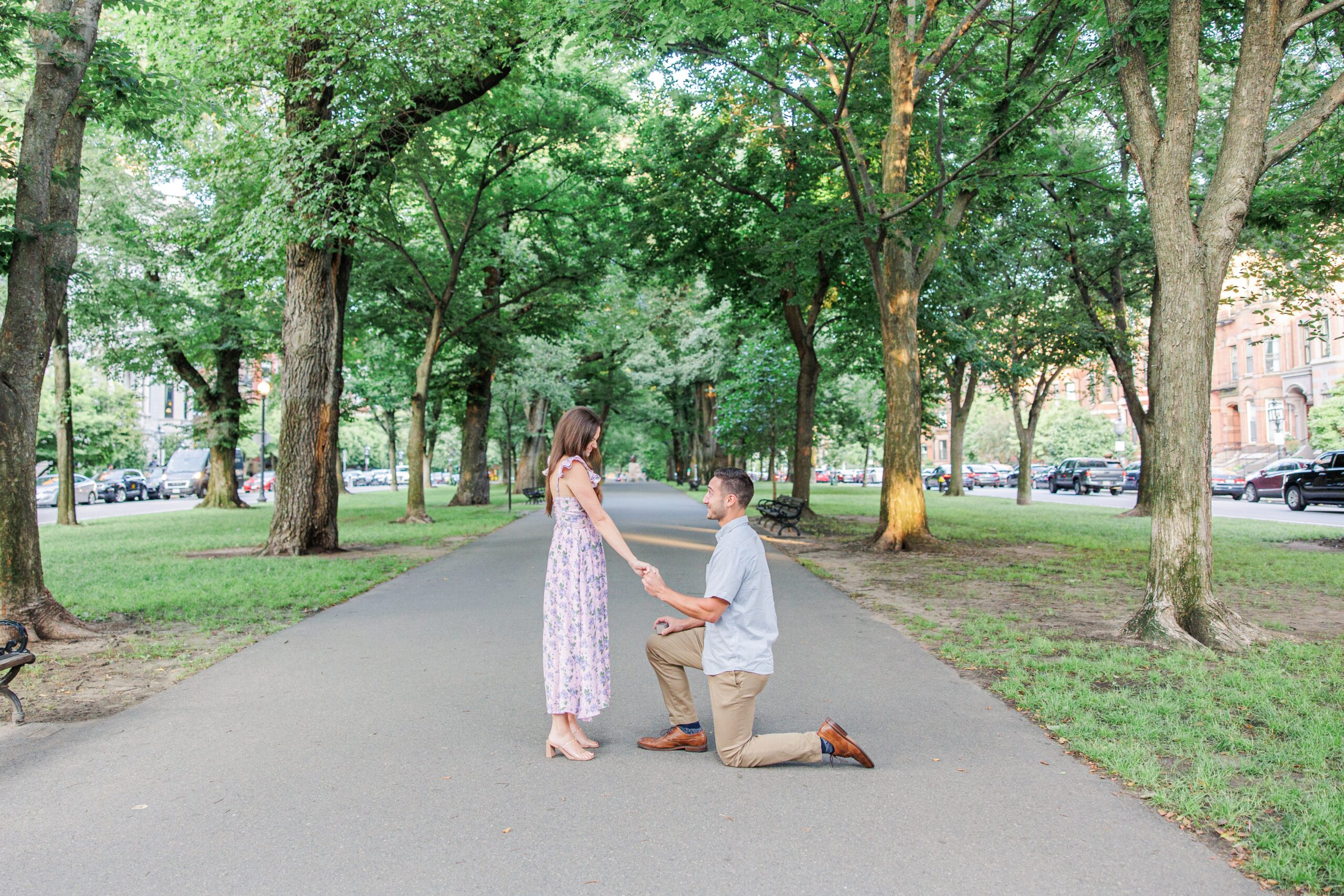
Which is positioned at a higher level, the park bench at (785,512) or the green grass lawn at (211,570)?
the park bench at (785,512)

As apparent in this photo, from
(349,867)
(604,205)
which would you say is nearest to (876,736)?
(349,867)

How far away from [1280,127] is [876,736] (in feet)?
56.0

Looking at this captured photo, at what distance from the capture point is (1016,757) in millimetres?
4582

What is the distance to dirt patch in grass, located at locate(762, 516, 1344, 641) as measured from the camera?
845cm

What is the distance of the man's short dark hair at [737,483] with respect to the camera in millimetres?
4344

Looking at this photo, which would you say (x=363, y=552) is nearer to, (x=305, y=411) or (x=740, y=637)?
(x=305, y=411)

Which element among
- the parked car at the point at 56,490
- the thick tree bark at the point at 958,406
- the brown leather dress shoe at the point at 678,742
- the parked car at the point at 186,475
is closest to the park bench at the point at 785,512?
the thick tree bark at the point at 958,406

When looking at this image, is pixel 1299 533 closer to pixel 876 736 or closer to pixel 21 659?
pixel 876 736

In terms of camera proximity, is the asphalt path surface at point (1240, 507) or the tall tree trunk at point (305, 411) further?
the asphalt path surface at point (1240, 507)

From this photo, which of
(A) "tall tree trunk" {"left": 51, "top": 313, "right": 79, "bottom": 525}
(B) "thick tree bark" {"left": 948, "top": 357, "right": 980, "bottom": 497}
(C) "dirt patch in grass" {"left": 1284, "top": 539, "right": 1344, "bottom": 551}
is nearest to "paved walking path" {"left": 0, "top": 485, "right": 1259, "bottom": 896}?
(C) "dirt patch in grass" {"left": 1284, "top": 539, "right": 1344, "bottom": 551}

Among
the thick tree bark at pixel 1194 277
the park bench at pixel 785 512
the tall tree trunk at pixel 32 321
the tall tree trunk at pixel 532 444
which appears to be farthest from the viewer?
the tall tree trunk at pixel 532 444

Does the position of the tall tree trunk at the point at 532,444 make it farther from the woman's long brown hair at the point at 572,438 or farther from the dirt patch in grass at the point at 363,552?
the woman's long brown hair at the point at 572,438

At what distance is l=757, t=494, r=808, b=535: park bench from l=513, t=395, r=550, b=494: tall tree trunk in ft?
55.8

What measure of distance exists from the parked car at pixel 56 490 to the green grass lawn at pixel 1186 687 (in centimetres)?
3593
